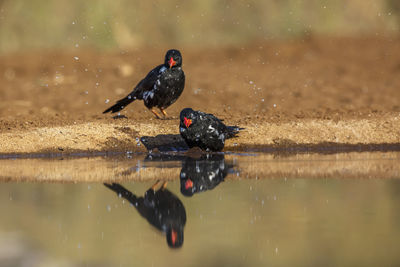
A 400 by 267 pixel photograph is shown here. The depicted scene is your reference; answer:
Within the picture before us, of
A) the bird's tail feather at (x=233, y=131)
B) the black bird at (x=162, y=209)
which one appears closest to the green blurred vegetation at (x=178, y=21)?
the bird's tail feather at (x=233, y=131)

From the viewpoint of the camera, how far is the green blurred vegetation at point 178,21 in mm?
28641

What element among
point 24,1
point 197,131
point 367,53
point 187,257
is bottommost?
point 187,257

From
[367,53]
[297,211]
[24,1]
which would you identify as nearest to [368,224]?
[297,211]

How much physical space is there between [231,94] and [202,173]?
10.1 meters

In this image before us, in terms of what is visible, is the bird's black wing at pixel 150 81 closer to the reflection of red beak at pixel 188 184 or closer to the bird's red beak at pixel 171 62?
the bird's red beak at pixel 171 62

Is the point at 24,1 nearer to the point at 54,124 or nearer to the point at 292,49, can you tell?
the point at 292,49

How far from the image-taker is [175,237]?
573 cm

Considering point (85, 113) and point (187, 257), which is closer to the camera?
point (187, 257)

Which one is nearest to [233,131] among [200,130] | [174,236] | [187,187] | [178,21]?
[200,130]

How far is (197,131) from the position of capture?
1036 cm

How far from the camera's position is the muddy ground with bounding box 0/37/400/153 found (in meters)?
11.3

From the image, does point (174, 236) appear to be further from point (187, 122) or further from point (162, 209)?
point (187, 122)

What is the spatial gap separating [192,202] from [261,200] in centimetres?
68

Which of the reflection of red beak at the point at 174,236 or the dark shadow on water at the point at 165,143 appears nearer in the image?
the reflection of red beak at the point at 174,236
